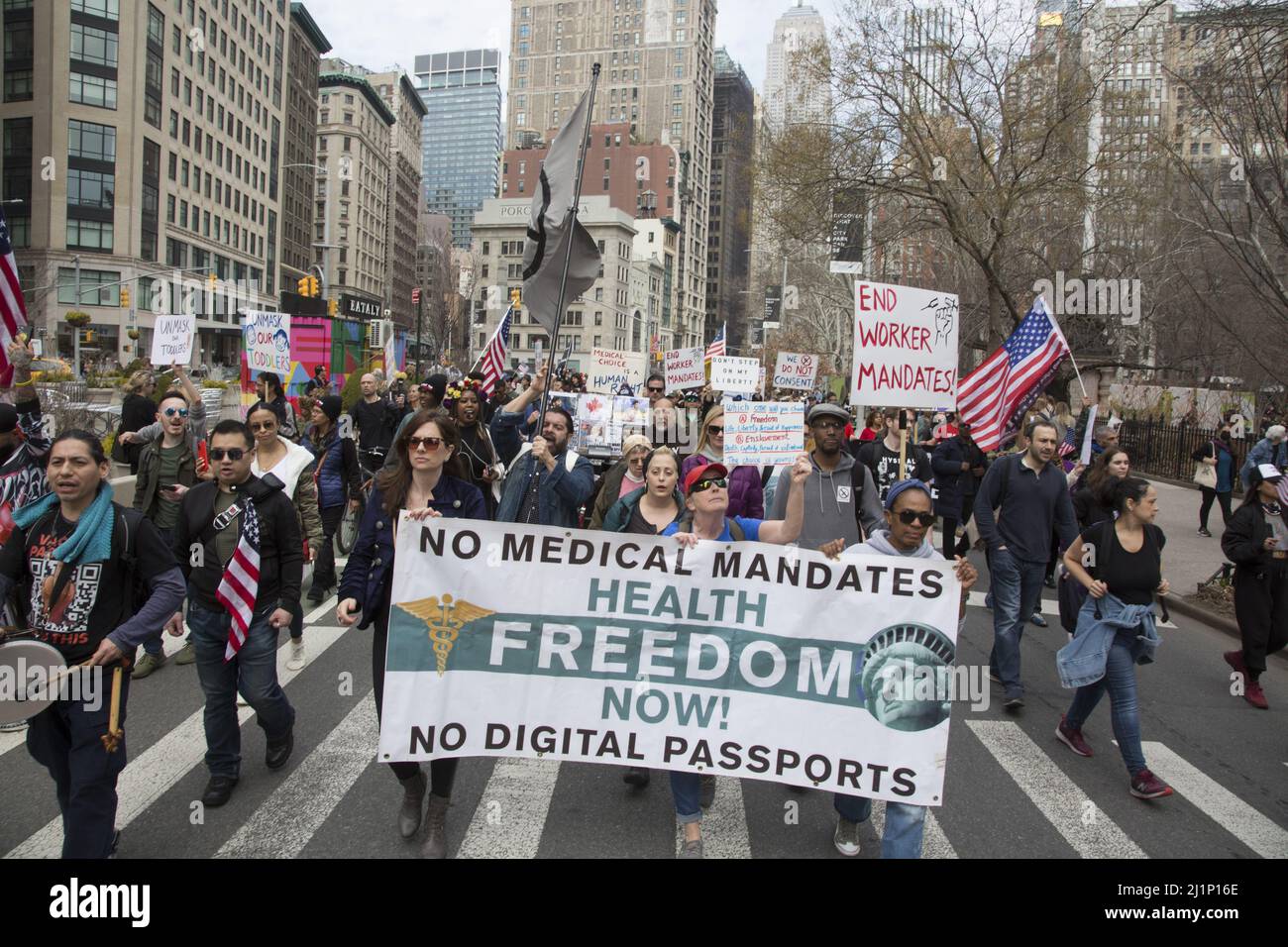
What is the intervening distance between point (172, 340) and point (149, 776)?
11929 mm

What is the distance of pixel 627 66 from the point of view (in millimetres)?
131750

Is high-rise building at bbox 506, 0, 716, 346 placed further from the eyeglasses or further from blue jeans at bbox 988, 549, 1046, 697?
the eyeglasses

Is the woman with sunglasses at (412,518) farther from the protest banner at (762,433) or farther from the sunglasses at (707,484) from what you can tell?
the protest banner at (762,433)

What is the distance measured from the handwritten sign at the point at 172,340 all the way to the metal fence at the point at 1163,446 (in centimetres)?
2187

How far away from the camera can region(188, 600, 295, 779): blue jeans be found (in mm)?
4438

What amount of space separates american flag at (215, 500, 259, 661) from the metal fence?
23800mm

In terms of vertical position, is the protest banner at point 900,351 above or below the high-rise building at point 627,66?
below

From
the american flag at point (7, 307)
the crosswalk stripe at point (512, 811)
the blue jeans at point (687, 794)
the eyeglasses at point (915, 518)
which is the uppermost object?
the american flag at point (7, 307)

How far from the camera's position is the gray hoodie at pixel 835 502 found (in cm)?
544

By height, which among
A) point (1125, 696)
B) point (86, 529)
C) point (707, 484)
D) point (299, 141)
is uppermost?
point (299, 141)

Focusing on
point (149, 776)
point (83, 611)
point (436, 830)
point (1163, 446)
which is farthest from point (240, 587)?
point (1163, 446)

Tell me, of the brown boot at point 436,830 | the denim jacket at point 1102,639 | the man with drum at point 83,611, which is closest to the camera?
the man with drum at point 83,611

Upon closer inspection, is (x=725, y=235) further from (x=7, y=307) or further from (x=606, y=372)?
(x=7, y=307)

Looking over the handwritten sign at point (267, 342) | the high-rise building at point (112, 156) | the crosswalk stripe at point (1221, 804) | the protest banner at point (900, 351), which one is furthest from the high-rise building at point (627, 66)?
the crosswalk stripe at point (1221, 804)
